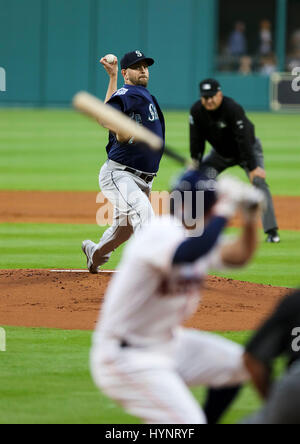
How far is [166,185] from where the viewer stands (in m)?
17.5

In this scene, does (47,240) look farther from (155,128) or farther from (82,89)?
(82,89)

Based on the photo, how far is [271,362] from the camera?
4.13 meters

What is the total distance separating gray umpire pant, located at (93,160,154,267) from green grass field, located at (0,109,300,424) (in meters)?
1.42

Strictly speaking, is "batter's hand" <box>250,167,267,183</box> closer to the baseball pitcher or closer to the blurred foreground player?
the baseball pitcher

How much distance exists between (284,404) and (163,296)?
2.49ft

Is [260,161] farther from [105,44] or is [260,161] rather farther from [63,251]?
[105,44]

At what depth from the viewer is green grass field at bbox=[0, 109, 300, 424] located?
19.0ft

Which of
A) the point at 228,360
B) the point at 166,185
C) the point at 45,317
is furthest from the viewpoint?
→ the point at 166,185

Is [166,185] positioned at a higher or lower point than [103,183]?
lower

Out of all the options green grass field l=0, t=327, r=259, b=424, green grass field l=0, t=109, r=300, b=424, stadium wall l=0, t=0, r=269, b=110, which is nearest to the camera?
green grass field l=0, t=327, r=259, b=424

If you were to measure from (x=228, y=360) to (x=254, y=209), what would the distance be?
874 mm

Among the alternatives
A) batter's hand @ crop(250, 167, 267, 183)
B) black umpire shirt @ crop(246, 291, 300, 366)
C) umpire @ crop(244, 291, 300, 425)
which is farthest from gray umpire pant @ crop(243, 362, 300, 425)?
batter's hand @ crop(250, 167, 267, 183)

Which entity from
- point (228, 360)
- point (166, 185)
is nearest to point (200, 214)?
point (228, 360)

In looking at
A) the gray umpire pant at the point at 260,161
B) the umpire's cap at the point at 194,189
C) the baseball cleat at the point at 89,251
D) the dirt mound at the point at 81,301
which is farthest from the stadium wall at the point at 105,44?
the umpire's cap at the point at 194,189
